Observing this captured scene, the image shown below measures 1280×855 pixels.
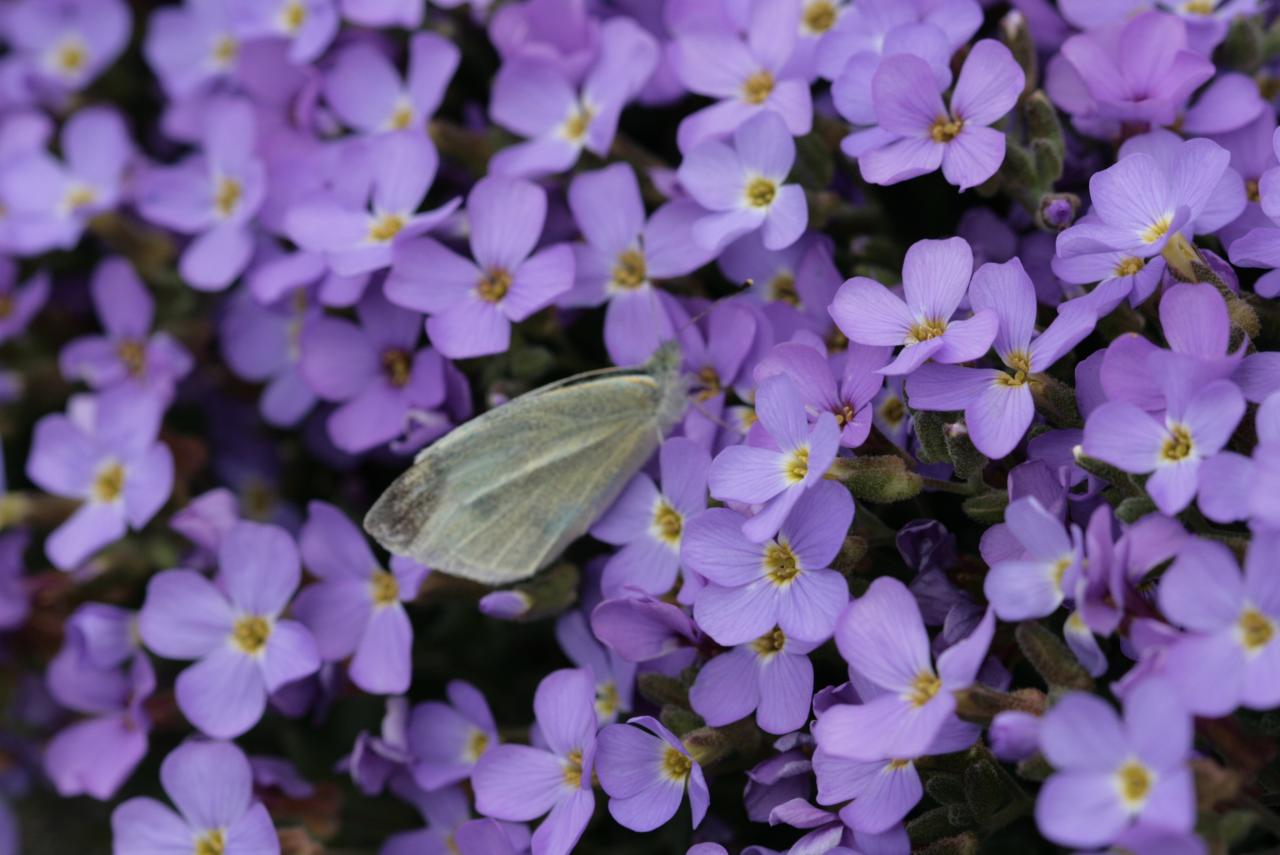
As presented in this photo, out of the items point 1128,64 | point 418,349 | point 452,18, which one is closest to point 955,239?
point 1128,64

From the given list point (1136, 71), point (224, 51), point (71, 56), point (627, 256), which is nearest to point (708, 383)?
point (627, 256)

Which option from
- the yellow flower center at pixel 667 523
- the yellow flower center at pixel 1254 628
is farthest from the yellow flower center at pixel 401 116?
the yellow flower center at pixel 1254 628

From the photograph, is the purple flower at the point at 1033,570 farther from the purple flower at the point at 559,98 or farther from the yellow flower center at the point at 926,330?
the purple flower at the point at 559,98

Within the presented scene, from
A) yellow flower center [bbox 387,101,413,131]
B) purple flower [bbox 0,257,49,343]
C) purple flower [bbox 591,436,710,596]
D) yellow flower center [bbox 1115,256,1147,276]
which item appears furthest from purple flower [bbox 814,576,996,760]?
purple flower [bbox 0,257,49,343]

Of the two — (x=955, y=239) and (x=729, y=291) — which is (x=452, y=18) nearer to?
(x=729, y=291)

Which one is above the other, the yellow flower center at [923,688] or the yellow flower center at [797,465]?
the yellow flower center at [797,465]

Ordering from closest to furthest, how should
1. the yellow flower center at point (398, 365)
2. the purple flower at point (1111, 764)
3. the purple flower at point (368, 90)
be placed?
the purple flower at point (1111, 764) → the yellow flower center at point (398, 365) → the purple flower at point (368, 90)
